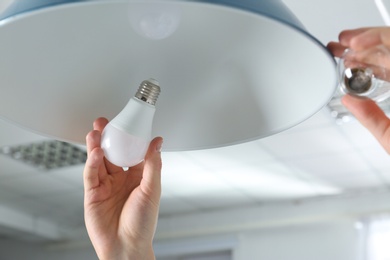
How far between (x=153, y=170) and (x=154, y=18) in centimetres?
25

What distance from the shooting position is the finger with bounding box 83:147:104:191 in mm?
676

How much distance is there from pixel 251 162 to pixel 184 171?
0.54 metres

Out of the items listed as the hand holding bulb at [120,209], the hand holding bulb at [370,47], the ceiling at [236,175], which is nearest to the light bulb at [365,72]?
the hand holding bulb at [370,47]

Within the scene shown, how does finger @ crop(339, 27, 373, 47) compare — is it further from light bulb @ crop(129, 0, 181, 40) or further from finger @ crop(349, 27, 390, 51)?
light bulb @ crop(129, 0, 181, 40)

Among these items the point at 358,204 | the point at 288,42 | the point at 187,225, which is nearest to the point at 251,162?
the point at 358,204

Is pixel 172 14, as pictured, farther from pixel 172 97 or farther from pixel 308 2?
pixel 308 2

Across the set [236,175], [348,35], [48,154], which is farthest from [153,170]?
[236,175]

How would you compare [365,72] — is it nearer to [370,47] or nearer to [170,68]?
[370,47]

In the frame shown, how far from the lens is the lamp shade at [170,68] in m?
0.56

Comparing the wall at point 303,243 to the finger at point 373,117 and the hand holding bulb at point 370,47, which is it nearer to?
the finger at point 373,117

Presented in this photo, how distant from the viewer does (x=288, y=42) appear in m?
0.60

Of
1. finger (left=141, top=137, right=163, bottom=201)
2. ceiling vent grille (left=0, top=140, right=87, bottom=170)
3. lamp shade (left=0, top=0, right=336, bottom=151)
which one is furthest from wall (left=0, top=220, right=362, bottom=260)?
lamp shade (left=0, top=0, right=336, bottom=151)

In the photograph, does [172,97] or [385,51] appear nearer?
[385,51]

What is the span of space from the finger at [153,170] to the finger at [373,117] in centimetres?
23
